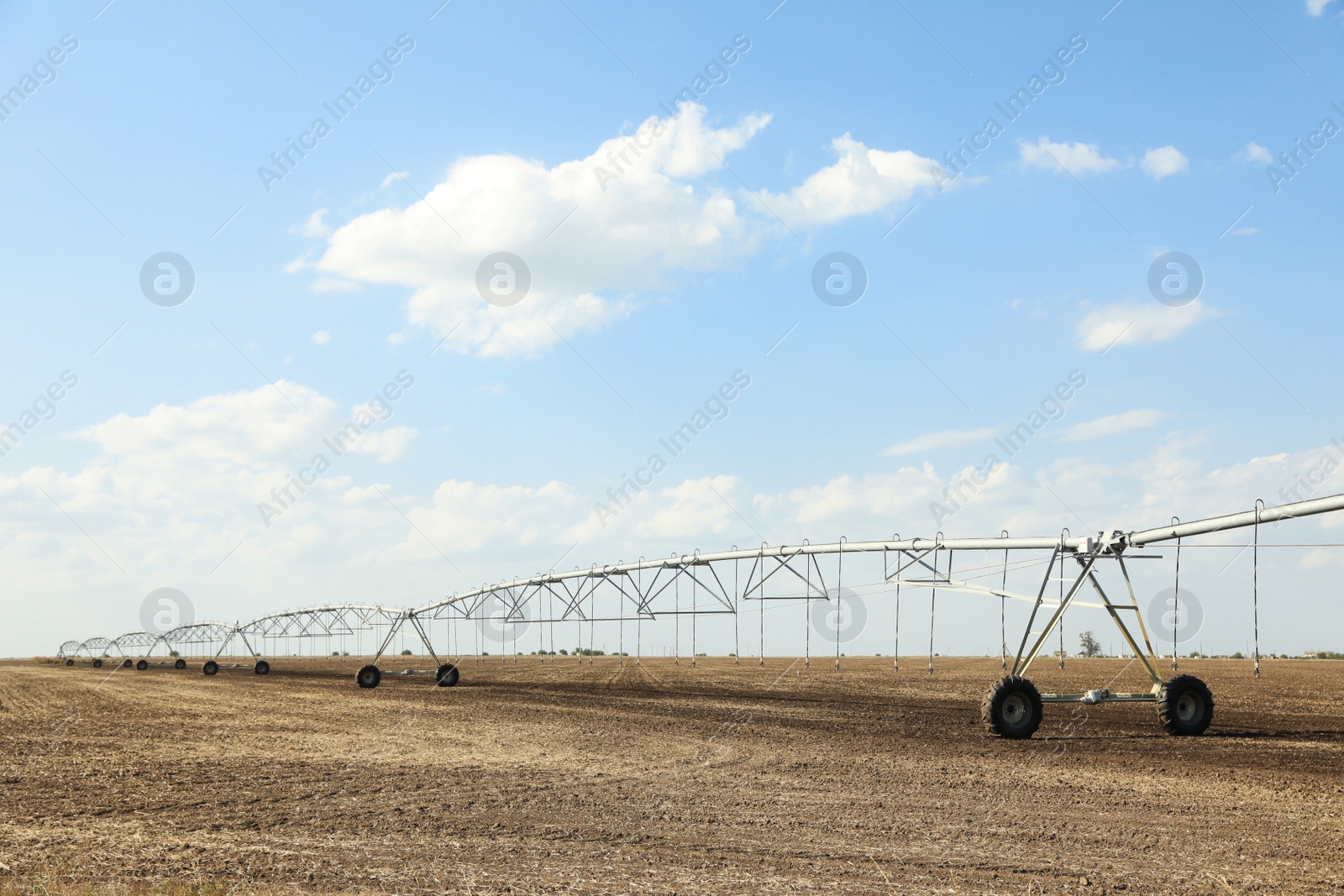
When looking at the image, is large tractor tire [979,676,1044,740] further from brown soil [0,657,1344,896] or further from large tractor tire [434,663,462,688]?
large tractor tire [434,663,462,688]

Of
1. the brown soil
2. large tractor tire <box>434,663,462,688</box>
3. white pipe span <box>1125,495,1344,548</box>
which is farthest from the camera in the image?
large tractor tire <box>434,663,462,688</box>

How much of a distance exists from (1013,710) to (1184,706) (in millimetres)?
3897

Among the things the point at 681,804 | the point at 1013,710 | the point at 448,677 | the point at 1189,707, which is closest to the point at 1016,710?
the point at 1013,710

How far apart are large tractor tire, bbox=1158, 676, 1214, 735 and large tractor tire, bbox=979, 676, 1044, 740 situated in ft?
9.38

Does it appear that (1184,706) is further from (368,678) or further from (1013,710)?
(368,678)

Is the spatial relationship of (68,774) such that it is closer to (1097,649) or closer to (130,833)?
(130,833)

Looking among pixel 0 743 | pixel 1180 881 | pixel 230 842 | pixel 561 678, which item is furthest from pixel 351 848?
pixel 561 678

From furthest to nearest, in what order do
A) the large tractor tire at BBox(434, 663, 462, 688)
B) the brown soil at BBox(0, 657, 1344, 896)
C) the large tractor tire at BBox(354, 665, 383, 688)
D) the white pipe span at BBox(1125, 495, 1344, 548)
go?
the large tractor tire at BBox(434, 663, 462, 688)
the large tractor tire at BBox(354, 665, 383, 688)
the white pipe span at BBox(1125, 495, 1344, 548)
the brown soil at BBox(0, 657, 1344, 896)

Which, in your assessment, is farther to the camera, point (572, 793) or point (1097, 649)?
point (1097, 649)

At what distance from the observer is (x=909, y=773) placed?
1669 centimetres

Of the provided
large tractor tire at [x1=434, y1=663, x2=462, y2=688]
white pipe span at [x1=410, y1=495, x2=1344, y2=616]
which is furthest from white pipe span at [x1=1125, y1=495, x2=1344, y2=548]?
large tractor tire at [x1=434, y1=663, x2=462, y2=688]

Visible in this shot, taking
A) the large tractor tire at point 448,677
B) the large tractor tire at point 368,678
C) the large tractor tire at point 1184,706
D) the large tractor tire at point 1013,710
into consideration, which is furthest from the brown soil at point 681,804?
the large tractor tire at point 448,677

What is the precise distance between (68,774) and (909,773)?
1428 cm

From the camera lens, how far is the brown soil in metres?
9.98
